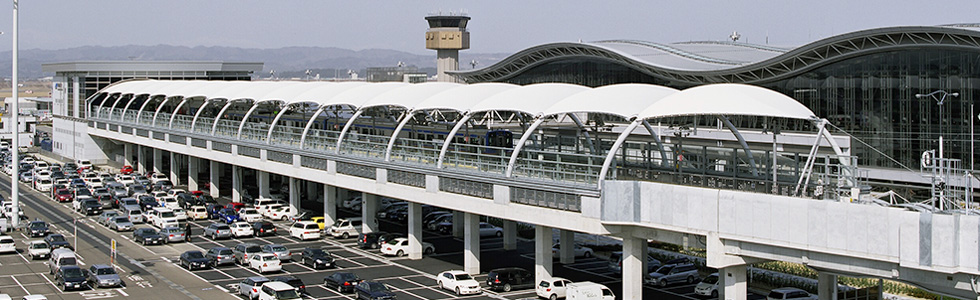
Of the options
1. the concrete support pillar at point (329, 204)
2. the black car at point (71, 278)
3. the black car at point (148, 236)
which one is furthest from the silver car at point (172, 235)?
the black car at point (71, 278)

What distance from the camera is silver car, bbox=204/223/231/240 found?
53.5 m

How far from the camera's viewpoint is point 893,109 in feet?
180

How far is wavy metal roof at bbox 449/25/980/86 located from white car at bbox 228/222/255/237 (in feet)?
104

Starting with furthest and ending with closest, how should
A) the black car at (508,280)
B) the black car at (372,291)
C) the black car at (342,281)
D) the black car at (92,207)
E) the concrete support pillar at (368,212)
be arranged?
1. the black car at (92,207)
2. the concrete support pillar at (368,212)
3. the black car at (508,280)
4. the black car at (342,281)
5. the black car at (372,291)

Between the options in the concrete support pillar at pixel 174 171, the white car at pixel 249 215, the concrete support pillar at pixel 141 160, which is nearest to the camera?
the white car at pixel 249 215

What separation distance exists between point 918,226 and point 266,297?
22.3 metres

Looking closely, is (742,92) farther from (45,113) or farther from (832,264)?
(45,113)

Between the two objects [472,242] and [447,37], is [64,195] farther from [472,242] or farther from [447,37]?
[447,37]

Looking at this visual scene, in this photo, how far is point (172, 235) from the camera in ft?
171

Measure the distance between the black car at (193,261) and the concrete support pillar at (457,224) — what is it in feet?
47.4

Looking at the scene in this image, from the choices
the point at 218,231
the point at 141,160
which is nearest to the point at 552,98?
the point at 218,231

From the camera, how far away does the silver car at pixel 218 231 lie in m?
53.5

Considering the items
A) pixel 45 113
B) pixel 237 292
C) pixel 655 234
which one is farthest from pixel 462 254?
pixel 45 113

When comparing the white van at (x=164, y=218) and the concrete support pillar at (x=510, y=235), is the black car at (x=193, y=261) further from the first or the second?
the concrete support pillar at (x=510, y=235)
